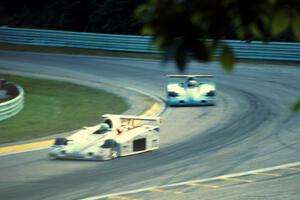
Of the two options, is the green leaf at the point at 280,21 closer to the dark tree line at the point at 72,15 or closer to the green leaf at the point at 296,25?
the green leaf at the point at 296,25

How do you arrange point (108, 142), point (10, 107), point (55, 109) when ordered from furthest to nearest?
point (55, 109) → point (10, 107) → point (108, 142)

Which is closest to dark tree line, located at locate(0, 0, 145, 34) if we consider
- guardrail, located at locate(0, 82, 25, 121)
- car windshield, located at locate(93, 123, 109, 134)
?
guardrail, located at locate(0, 82, 25, 121)

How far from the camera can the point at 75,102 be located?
69.4 ft

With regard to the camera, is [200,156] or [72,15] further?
[72,15]

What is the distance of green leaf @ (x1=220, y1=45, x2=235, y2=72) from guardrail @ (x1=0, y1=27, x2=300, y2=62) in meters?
27.4

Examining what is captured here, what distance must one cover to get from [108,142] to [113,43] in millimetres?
22497

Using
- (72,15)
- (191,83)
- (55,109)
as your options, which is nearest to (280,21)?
(55,109)

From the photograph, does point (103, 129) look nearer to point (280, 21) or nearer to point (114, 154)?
point (114, 154)

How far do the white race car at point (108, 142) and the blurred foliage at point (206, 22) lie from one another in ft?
34.6

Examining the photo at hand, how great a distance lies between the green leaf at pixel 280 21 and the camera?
2568mm

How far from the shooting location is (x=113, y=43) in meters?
35.4

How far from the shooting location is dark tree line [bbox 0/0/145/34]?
1630 inches

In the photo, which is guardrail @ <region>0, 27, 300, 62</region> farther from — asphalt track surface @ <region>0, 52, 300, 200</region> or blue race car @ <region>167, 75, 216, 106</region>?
blue race car @ <region>167, 75, 216, 106</region>

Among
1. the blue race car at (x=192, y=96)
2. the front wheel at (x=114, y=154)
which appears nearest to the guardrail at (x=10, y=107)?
the blue race car at (x=192, y=96)
